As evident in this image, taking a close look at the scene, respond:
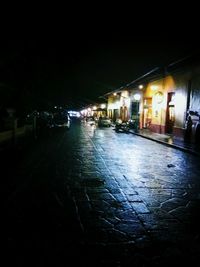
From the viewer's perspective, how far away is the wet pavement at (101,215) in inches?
195

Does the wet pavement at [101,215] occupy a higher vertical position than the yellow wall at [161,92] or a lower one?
lower

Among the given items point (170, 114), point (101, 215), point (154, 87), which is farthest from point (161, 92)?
point (101, 215)

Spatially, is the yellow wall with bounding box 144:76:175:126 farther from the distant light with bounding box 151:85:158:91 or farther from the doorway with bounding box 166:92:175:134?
the doorway with bounding box 166:92:175:134

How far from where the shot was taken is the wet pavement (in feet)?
16.2

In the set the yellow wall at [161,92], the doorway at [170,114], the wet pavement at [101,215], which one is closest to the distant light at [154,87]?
the yellow wall at [161,92]

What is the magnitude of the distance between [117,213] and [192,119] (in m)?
17.4

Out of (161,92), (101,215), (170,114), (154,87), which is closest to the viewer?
(101,215)

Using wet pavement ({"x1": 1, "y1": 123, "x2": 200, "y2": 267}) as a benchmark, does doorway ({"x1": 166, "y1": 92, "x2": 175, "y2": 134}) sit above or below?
above

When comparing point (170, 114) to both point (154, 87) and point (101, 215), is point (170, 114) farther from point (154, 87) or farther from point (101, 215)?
point (101, 215)

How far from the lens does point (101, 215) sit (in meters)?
6.87

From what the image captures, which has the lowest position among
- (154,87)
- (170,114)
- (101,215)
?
(101,215)

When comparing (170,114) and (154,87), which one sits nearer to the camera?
(170,114)

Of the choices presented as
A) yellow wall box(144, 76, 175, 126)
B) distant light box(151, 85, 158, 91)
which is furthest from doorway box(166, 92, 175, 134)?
distant light box(151, 85, 158, 91)

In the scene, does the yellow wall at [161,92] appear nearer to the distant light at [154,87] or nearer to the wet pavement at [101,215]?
the distant light at [154,87]
